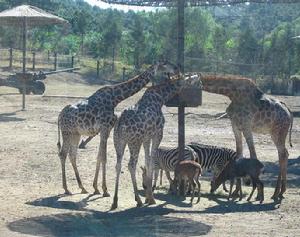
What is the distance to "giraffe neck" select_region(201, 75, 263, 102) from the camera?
1242cm

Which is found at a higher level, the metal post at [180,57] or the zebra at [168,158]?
the metal post at [180,57]

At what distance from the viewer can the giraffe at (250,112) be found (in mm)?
12359

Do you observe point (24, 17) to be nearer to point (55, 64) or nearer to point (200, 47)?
point (55, 64)

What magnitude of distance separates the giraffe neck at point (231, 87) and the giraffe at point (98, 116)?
0.85 metres

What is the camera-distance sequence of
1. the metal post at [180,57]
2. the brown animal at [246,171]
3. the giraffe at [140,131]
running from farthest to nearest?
the metal post at [180,57], the brown animal at [246,171], the giraffe at [140,131]

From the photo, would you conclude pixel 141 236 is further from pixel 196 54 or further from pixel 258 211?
A: pixel 196 54

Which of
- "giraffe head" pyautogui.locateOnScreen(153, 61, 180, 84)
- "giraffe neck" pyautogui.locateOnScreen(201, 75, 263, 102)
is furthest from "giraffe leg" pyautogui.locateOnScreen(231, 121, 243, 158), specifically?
"giraffe head" pyautogui.locateOnScreen(153, 61, 180, 84)

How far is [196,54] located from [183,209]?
96.7 ft

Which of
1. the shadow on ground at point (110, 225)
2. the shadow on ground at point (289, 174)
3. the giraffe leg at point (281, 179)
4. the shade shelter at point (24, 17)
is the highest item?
the shade shelter at point (24, 17)

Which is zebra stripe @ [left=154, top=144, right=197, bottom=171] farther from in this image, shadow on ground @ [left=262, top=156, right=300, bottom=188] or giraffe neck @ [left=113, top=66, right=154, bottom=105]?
shadow on ground @ [left=262, top=156, right=300, bottom=188]

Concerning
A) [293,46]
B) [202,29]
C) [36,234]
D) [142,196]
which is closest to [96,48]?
[202,29]

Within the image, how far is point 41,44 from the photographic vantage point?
54.8 meters

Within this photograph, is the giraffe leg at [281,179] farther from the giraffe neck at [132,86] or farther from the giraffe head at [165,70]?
the giraffe neck at [132,86]

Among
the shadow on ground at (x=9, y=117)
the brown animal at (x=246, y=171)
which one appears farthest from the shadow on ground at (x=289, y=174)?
the shadow on ground at (x=9, y=117)
